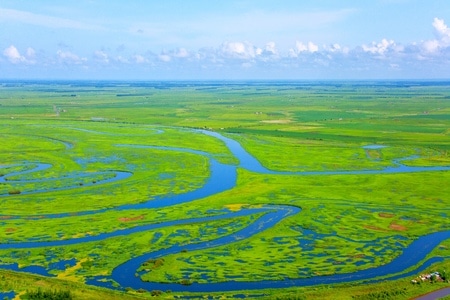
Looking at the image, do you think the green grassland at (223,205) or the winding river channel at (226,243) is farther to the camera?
the green grassland at (223,205)

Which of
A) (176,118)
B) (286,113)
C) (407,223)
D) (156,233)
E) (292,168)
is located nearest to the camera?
(156,233)

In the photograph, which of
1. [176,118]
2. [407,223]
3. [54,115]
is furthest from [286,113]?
[407,223]

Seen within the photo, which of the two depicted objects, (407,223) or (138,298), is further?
(407,223)

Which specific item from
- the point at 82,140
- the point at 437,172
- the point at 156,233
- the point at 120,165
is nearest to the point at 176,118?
the point at 82,140

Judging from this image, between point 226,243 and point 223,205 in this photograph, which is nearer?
point 226,243

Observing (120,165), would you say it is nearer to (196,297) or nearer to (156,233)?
(156,233)

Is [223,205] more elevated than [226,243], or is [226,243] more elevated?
[223,205]

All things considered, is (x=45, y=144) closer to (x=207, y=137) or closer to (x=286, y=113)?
(x=207, y=137)

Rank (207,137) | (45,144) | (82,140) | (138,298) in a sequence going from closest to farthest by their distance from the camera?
1. (138,298)
2. (45,144)
3. (82,140)
4. (207,137)

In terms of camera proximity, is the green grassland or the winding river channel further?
the green grassland
